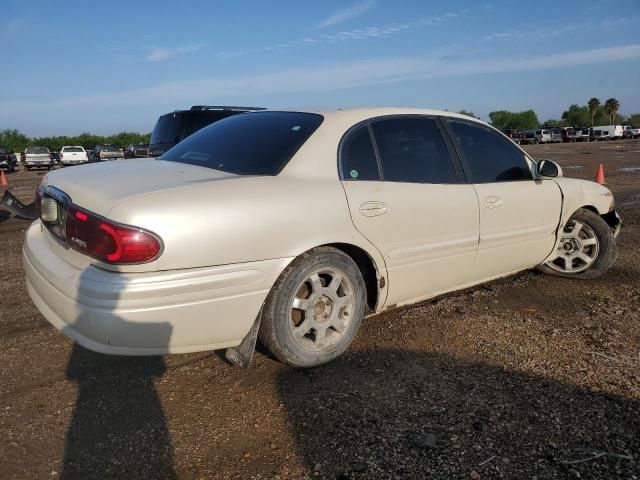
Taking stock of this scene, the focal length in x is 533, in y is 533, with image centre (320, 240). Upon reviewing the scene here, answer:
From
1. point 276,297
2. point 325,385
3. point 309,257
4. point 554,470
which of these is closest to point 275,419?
point 325,385

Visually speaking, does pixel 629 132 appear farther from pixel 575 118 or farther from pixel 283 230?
pixel 283 230

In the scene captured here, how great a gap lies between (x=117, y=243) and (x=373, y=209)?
1472 millimetres

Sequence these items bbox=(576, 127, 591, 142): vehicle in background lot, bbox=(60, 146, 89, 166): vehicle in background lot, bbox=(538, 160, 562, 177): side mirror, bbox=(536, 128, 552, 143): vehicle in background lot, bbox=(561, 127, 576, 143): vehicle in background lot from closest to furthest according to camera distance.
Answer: bbox=(538, 160, 562, 177): side mirror, bbox=(60, 146, 89, 166): vehicle in background lot, bbox=(536, 128, 552, 143): vehicle in background lot, bbox=(561, 127, 576, 143): vehicle in background lot, bbox=(576, 127, 591, 142): vehicle in background lot

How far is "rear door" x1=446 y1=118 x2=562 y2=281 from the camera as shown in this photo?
3.91 meters

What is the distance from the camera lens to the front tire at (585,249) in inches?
186

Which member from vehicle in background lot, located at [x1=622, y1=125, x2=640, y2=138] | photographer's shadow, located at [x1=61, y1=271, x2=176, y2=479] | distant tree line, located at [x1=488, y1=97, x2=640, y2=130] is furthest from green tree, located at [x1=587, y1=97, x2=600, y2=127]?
photographer's shadow, located at [x1=61, y1=271, x2=176, y2=479]

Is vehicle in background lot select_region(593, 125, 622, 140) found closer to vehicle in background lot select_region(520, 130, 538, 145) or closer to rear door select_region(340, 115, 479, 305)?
vehicle in background lot select_region(520, 130, 538, 145)

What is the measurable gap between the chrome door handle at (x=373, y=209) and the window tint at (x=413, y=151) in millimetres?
228

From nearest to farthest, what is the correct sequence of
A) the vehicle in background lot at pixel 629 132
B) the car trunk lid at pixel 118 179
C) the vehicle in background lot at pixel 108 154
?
the car trunk lid at pixel 118 179 < the vehicle in background lot at pixel 108 154 < the vehicle in background lot at pixel 629 132

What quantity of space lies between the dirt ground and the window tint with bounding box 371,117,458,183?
106cm

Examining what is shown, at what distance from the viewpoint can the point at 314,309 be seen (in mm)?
3107

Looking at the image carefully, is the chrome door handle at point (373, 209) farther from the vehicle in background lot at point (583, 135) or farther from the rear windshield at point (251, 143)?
the vehicle in background lot at point (583, 135)

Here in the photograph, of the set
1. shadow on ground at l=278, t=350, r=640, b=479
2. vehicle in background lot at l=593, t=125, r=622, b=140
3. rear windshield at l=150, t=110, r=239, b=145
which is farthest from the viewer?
vehicle in background lot at l=593, t=125, r=622, b=140

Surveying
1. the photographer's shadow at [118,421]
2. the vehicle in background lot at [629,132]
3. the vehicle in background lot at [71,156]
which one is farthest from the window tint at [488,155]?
the vehicle in background lot at [629,132]
